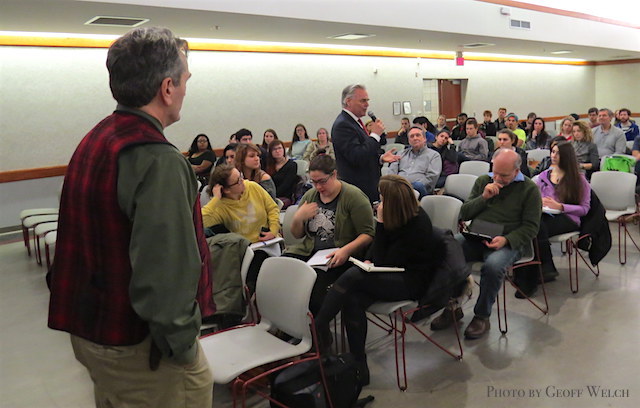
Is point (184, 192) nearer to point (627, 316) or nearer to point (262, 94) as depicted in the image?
point (627, 316)

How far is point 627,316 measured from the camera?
146 inches

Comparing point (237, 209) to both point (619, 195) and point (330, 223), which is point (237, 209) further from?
point (619, 195)

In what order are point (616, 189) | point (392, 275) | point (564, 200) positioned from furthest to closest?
1. point (616, 189)
2. point (564, 200)
3. point (392, 275)

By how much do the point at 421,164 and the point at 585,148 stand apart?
6.54 feet

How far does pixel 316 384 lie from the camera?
2.63 meters

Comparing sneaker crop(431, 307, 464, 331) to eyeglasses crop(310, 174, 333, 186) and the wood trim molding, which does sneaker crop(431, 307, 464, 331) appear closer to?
eyeglasses crop(310, 174, 333, 186)

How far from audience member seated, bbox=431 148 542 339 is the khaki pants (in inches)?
100.0

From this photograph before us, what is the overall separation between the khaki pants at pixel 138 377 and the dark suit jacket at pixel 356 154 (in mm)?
2957

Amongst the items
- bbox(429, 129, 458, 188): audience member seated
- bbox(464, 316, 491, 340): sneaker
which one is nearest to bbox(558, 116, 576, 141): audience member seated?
bbox(429, 129, 458, 188): audience member seated

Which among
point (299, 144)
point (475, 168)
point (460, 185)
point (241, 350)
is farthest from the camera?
point (299, 144)

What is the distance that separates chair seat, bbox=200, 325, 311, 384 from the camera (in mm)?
2389

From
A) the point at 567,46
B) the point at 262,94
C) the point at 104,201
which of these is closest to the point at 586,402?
the point at 104,201

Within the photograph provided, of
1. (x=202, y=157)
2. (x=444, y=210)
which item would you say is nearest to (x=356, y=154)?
(x=444, y=210)

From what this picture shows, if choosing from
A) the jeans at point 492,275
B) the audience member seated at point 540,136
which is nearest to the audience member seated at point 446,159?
the audience member seated at point 540,136
